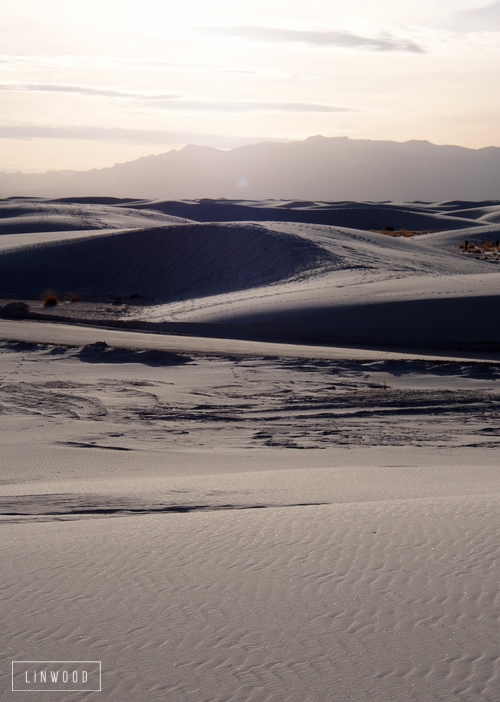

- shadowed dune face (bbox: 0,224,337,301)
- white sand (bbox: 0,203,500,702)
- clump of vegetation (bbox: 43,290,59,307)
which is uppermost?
shadowed dune face (bbox: 0,224,337,301)

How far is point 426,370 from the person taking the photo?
12117 mm

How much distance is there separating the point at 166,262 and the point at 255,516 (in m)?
24.5

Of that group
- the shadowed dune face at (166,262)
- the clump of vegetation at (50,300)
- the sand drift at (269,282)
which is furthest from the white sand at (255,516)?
the shadowed dune face at (166,262)

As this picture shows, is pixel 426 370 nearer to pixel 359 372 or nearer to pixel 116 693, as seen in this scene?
pixel 359 372

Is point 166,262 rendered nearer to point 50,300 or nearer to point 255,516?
point 50,300

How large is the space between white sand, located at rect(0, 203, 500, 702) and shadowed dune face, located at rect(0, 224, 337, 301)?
33.5 ft

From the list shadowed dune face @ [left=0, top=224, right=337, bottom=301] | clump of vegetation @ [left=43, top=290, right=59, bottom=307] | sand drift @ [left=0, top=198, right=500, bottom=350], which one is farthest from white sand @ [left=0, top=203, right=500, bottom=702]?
shadowed dune face @ [left=0, top=224, right=337, bottom=301]

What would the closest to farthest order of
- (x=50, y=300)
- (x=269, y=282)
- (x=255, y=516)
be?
(x=255, y=516) < (x=50, y=300) < (x=269, y=282)

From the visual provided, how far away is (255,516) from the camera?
491 centimetres

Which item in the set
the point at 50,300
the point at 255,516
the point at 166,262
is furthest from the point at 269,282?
the point at 255,516

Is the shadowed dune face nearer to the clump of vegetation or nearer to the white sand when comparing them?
the clump of vegetation

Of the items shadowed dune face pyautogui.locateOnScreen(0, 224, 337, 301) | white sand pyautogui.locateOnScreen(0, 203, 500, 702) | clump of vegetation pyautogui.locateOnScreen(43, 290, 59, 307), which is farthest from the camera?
shadowed dune face pyautogui.locateOnScreen(0, 224, 337, 301)

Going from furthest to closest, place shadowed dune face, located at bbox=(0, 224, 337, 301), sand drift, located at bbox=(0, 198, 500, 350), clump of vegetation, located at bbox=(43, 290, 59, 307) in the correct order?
shadowed dune face, located at bbox=(0, 224, 337, 301)
clump of vegetation, located at bbox=(43, 290, 59, 307)
sand drift, located at bbox=(0, 198, 500, 350)

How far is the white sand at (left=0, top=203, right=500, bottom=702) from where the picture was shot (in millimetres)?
2955
